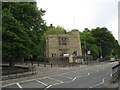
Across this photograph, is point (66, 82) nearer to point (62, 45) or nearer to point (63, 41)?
point (62, 45)

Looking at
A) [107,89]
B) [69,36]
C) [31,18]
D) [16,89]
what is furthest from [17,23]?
[69,36]

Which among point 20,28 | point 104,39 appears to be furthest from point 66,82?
point 104,39

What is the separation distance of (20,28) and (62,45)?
109ft

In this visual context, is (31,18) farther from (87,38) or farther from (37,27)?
(87,38)

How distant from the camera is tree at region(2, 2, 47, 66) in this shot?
27.9m

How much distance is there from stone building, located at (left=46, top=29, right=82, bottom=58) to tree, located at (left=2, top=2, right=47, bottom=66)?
23.9 metres

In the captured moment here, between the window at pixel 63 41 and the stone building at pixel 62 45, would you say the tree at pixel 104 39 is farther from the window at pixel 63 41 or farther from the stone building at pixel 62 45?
the window at pixel 63 41

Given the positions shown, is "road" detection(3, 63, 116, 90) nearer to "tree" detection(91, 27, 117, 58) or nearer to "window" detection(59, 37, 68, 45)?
"window" detection(59, 37, 68, 45)

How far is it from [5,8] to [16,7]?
1.77 m

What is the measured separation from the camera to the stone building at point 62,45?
60.7 metres

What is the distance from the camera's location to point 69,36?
62.4 m

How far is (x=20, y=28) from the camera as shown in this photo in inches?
1128

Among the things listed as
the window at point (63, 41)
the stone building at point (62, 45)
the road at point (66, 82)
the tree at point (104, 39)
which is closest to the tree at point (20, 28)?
the road at point (66, 82)

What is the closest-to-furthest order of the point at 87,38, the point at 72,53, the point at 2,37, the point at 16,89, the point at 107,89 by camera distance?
the point at 107,89, the point at 16,89, the point at 2,37, the point at 72,53, the point at 87,38
